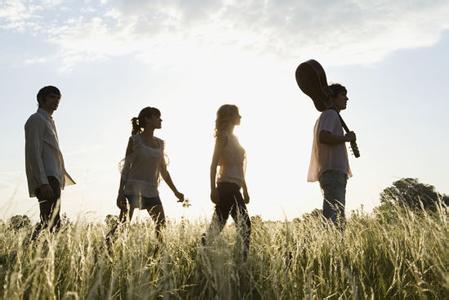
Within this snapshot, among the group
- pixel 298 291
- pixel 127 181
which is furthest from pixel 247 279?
pixel 127 181

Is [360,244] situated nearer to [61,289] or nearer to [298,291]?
[298,291]

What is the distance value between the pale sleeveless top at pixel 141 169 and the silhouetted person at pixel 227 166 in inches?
38.3

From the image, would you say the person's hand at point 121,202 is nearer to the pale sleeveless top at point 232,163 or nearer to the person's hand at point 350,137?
the pale sleeveless top at point 232,163

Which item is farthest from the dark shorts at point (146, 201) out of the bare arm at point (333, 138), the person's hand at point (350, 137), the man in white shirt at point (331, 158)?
the person's hand at point (350, 137)

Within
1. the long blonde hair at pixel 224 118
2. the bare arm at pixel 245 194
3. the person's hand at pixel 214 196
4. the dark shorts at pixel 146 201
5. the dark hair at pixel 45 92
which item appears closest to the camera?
the dark hair at pixel 45 92

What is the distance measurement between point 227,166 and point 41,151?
1977 millimetres

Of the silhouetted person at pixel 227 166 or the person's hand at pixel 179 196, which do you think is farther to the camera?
the person's hand at pixel 179 196

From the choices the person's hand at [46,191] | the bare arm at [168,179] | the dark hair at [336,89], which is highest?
the dark hair at [336,89]

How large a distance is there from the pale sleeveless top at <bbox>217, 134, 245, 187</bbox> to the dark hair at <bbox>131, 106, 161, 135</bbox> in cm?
117

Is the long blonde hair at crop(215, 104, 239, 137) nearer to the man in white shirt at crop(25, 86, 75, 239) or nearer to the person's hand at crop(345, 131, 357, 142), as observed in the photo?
the person's hand at crop(345, 131, 357, 142)

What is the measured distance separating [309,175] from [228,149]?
0.94 meters

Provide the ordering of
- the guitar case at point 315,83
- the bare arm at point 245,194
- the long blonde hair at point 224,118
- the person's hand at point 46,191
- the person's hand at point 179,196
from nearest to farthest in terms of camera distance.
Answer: the person's hand at point 46,191 → the guitar case at point 315,83 → the long blonde hair at point 224,118 → the bare arm at point 245,194 → the person's hand at point 179,196

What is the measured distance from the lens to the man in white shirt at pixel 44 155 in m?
4.94

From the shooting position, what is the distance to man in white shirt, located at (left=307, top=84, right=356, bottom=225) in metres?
5.01
